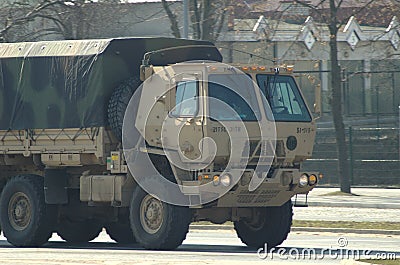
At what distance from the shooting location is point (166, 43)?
19.8m

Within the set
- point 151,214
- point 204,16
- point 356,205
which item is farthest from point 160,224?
point 204,16

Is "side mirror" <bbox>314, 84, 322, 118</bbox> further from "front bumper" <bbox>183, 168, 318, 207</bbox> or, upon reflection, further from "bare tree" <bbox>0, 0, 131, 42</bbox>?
"bare tree" <bbox>0, 0, 131, 42</bbox>

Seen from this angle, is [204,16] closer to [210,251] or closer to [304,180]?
[304,180]

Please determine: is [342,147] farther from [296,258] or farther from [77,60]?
[296,258]

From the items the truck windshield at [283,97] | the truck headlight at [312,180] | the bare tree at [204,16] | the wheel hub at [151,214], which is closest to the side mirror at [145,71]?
the truck windshield at [283,97]

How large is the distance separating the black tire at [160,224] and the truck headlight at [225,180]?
745 millimetres

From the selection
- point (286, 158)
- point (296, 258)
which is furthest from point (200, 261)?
point (286, 158)

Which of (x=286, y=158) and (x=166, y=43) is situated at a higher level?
(x=166, y=43)

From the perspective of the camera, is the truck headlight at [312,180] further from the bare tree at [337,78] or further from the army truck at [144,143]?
the bare tree at [337,78]

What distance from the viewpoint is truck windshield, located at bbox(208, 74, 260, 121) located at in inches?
688

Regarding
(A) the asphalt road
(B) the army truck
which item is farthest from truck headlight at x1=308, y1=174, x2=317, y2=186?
(A) the asphalt road

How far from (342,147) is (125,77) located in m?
17.0

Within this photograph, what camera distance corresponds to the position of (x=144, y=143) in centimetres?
1823

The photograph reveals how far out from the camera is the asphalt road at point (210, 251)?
1532 cm
